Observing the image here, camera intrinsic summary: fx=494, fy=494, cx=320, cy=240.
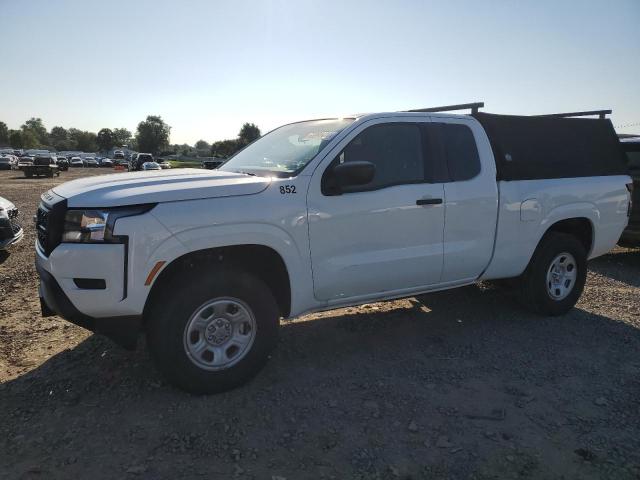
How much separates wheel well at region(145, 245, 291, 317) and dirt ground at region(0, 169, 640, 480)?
2.26ft

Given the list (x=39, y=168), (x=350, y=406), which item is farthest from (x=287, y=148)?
(x=39, y=168)

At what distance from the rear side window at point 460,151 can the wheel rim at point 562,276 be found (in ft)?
5.04

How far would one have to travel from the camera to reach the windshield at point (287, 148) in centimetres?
384

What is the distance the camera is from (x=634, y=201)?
750 cm

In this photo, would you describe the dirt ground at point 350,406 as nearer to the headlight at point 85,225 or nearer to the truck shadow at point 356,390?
the truck shadow at point 356,390

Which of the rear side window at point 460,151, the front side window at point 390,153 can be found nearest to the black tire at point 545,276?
the rear side window at point 460,151

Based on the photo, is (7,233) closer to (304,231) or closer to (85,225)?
(85,225)

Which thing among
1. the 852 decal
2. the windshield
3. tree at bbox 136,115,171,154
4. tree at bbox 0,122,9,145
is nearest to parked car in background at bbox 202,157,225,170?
the windshield

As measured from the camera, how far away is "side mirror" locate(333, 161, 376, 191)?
3502mm

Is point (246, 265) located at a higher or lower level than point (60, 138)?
lower

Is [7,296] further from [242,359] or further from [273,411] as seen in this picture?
[273,411]

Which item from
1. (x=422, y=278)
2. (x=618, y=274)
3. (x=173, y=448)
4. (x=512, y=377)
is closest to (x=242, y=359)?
(x=173, y=448)

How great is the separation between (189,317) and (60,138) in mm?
190160

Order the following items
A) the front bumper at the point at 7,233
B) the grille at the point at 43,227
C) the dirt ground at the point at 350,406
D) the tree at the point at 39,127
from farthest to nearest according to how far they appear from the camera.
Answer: the tree at the point at 39,127
the front bumper at the point at 7,233
the grille at the point at 43,227
the dirt ground at the point at 350,406
